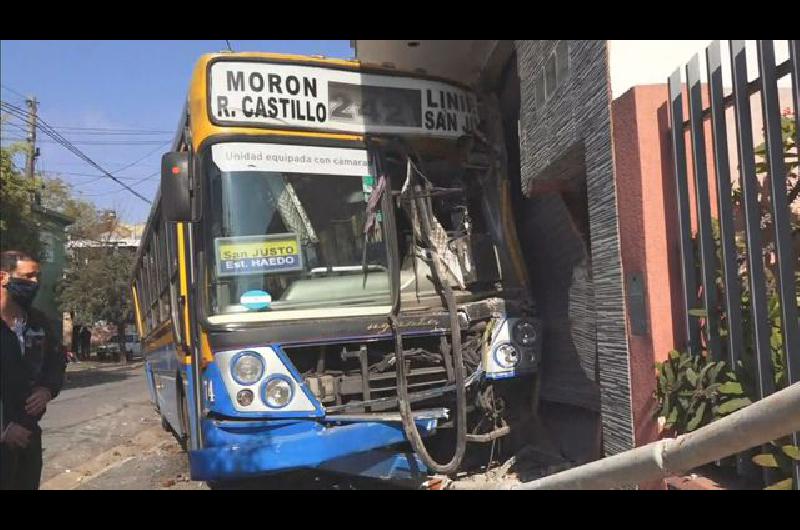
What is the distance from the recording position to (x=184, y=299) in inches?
176

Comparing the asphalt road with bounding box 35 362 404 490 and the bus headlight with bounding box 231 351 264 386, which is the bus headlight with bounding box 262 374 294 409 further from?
the asphalt road with bounding box 35 362 404 490

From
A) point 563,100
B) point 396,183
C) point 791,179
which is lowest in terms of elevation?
point 791,179

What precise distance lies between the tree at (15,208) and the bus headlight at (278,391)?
60.3 inches

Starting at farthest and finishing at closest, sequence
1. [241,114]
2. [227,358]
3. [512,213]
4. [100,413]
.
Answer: [100,413] → [512,213] → [241,114] → [227,358]

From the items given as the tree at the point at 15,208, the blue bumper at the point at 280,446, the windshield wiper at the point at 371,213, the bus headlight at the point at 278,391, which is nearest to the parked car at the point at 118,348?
the tree at the point at 15,208

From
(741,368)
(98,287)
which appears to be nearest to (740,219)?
(741,368)

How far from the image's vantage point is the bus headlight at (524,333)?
478cm

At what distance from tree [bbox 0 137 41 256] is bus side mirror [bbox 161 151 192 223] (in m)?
0.75

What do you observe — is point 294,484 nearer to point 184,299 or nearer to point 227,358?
point 227,358

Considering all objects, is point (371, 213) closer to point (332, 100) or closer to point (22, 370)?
point (332, 100)

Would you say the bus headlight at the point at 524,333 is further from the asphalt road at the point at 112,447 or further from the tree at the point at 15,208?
the tree at the point at 15,208

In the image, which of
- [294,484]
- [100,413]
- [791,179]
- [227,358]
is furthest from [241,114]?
[100,413]
